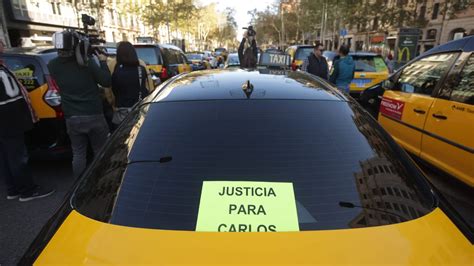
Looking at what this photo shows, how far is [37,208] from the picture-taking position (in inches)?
136

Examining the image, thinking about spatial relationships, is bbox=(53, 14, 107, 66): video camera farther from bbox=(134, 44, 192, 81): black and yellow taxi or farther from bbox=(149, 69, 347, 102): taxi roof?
bbox=(134, 44, 192, 81): black and yellow taxi

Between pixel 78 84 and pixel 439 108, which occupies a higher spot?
pixel 78 84

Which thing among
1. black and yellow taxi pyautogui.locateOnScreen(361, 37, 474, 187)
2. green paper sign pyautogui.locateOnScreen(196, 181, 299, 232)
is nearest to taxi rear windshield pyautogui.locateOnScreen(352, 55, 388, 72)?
black and yellow taxi pyautogui.locateOnScreen(361, 37, 474, 187)

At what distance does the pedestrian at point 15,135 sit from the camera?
10.8 ft

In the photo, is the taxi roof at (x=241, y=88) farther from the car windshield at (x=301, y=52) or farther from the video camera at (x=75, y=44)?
the car windshield at (x=301, y=52)

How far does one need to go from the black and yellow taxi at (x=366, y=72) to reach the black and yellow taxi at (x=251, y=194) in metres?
6.92

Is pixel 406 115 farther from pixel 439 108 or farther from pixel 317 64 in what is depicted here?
pixel 317 64

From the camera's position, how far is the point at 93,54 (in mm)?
3629

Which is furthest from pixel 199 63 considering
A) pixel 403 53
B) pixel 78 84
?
pixel 78 84

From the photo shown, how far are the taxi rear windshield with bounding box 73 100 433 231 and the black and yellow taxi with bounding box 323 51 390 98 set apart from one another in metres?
7.00

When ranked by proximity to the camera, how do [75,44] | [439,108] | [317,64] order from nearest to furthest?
[75,44], [439,108], [317,64]

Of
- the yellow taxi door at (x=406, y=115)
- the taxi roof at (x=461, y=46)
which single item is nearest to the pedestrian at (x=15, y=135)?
the yellow taxi door at (x=406, y=115)

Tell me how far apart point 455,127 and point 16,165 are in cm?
464

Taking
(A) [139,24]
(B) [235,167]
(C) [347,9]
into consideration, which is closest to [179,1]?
(A) [139,24]
